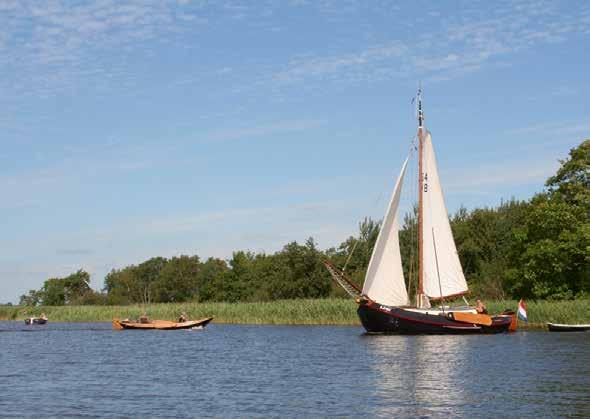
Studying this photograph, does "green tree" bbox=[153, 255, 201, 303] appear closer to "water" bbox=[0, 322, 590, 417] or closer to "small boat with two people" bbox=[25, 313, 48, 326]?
"small boat with two people" bbox=[25, 313, 48, 326]

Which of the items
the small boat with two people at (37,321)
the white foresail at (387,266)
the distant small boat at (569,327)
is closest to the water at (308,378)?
the distant small boat at (569,327)

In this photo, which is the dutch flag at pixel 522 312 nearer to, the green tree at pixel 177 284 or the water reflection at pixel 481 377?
the water reflection at pixel 481 377

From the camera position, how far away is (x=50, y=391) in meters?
33.6

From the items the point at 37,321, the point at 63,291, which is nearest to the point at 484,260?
the point at 37,321

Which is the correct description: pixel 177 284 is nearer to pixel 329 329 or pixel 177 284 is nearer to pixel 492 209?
pixel 492 209

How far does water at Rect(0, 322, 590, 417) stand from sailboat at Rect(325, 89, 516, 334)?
286 cm

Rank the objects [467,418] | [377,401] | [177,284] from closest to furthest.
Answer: [467,418]
[377,401]
[177,284]

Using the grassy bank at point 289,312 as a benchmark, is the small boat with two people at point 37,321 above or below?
above

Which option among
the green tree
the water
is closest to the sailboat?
the water

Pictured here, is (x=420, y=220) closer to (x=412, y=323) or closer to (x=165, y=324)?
(x=412, y=323)

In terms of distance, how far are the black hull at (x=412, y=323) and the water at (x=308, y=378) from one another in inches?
101

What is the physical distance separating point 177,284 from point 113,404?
138 meters

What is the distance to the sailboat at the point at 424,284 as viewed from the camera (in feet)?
207

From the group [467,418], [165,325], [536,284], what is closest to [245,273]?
[165,325]
